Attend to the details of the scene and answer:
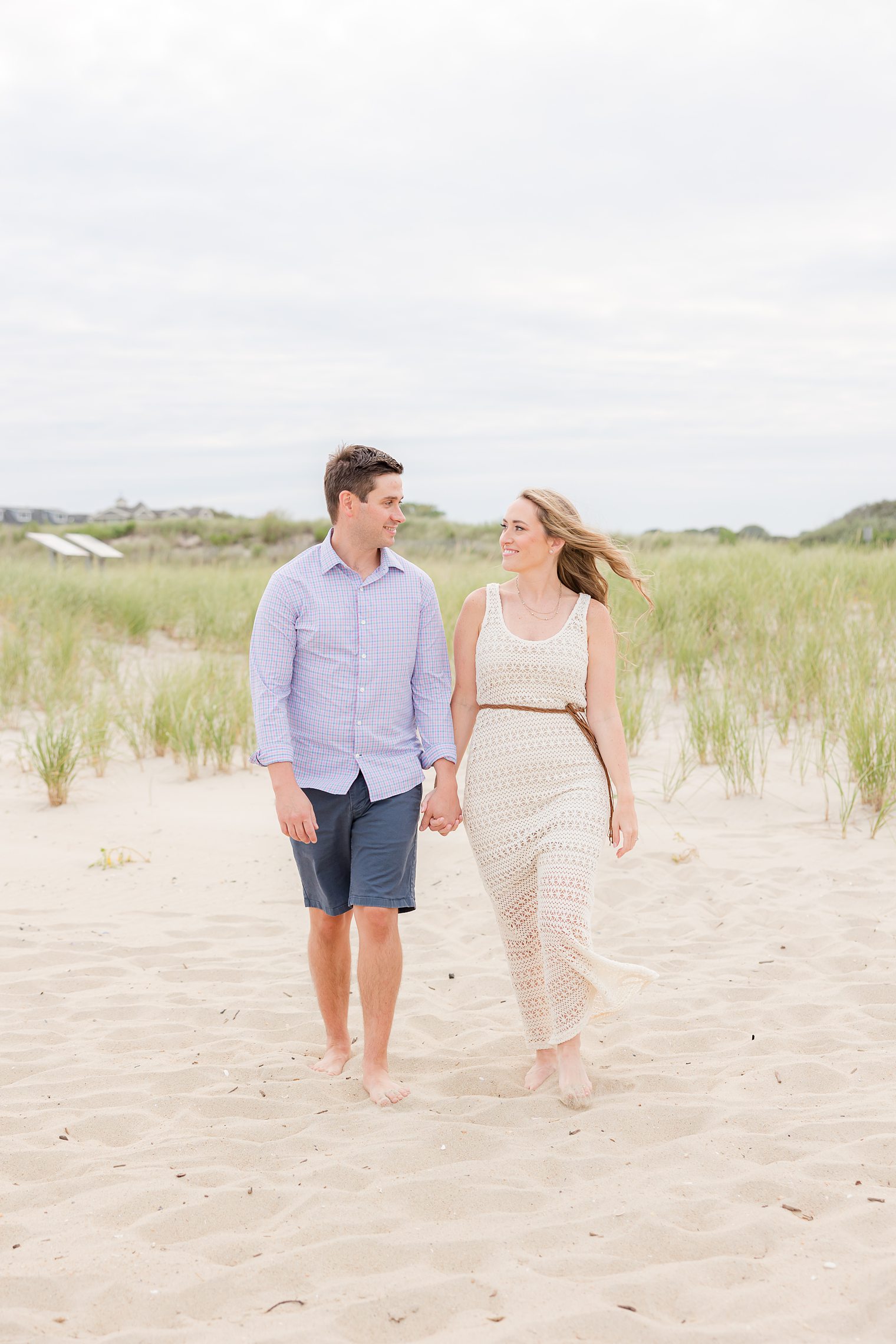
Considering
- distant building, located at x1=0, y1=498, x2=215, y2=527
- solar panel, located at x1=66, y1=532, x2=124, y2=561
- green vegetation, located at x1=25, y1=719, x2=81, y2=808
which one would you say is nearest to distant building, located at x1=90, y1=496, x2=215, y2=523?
distant building, located at x1=0, y1=498, x2=215, y2=527

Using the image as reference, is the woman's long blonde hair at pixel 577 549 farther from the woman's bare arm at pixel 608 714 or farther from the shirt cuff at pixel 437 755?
the shirt cuff at pixel 437 755

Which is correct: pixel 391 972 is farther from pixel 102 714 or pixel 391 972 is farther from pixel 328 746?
pixel 102 714

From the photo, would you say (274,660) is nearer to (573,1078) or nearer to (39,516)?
(573,1078)

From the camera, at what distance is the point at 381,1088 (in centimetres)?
341

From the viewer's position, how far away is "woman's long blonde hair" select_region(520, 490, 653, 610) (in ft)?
11.4

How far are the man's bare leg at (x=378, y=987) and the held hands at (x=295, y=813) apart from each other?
30 centimetres

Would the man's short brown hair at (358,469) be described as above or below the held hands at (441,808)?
above

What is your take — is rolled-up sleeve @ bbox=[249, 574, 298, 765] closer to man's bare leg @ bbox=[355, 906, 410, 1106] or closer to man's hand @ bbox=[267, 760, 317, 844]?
man's hand @ bbox=[267, 760, 317, 844]

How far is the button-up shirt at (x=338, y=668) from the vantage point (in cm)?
Result: 329

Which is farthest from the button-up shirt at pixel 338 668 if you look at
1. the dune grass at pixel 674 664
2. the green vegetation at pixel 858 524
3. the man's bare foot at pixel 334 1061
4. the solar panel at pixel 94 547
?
the green vegetation at pixel 858 524

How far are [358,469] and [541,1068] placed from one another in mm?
1980

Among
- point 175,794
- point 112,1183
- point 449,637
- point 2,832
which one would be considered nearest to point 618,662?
point 449,637

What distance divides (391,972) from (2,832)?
4200 millimetres

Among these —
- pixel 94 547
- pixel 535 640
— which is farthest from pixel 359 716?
pixel 94 547
